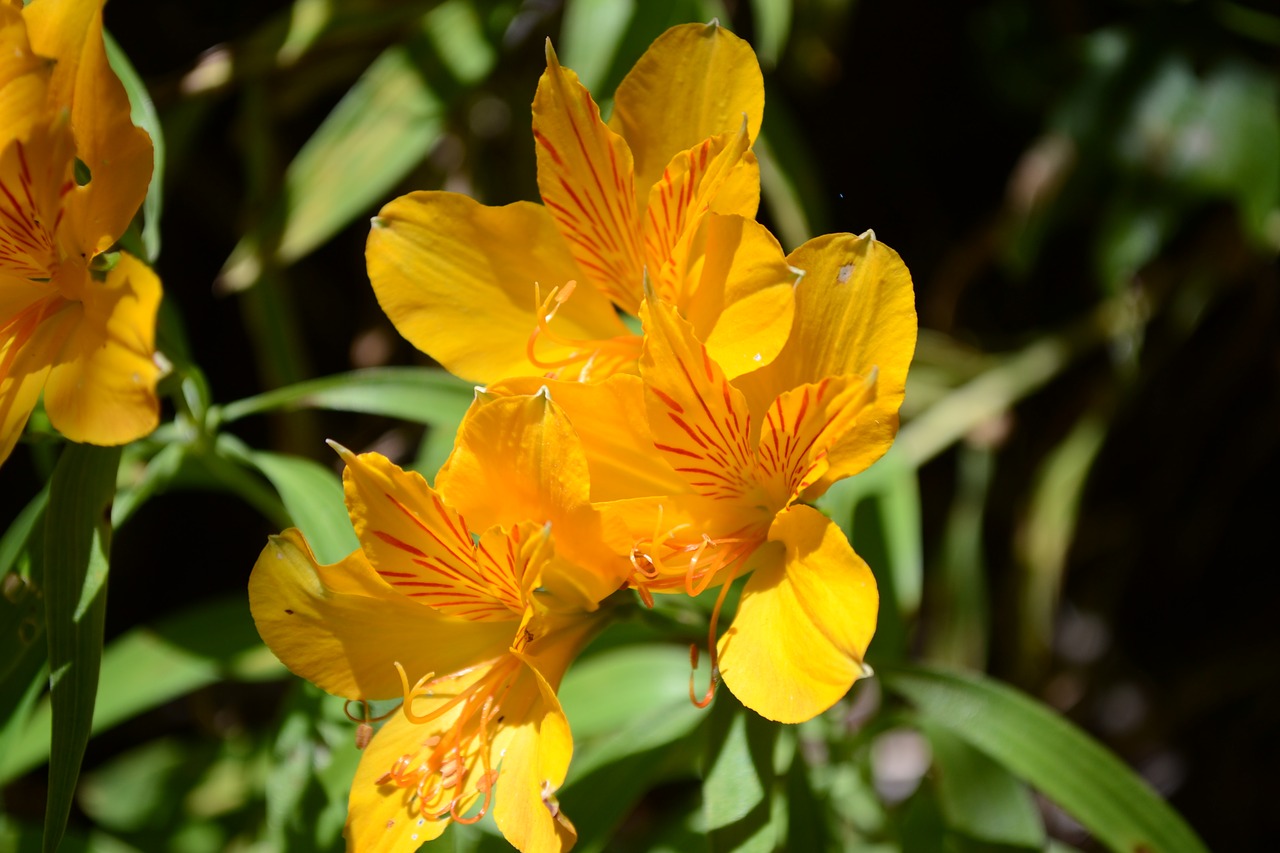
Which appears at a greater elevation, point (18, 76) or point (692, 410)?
point (18, 76)

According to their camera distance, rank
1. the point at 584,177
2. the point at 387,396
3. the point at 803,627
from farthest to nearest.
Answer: the point at 387,396, the point at 584,177, the point at 803,627

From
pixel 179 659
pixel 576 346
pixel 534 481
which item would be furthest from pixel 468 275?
pixel 179 659

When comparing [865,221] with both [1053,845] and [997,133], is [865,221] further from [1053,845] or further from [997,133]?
[1053,845]

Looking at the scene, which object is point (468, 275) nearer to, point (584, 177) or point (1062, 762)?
point (584, 177)

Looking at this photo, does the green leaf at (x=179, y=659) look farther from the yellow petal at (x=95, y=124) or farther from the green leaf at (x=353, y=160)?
the yellow petal at (x=95, y=124)

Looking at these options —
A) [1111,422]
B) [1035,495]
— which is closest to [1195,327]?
[1111,422]

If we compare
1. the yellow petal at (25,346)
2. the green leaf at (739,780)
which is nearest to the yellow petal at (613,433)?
the green leaf at (739,780)

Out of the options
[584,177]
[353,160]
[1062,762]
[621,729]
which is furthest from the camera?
[353,160]
